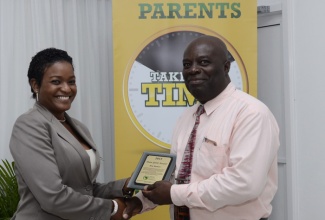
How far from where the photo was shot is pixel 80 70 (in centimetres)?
397

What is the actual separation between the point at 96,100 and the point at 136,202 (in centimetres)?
160

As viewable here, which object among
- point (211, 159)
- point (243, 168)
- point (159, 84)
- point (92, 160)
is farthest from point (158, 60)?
point (243, 168)

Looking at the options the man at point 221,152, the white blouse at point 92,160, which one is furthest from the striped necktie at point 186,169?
the white blouse at point 92,160

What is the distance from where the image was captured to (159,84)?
337cm

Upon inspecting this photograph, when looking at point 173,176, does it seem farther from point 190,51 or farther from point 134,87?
point 134,87

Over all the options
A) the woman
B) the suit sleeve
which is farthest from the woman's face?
the suit sleeve

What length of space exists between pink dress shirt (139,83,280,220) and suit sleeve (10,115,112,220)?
0.56 metres

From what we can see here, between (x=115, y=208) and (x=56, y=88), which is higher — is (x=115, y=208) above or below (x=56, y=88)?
below

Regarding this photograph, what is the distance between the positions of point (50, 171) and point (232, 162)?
0.88m

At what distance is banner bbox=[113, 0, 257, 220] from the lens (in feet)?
10.9

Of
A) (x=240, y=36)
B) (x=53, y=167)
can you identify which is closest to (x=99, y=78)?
(x=240, y=36)

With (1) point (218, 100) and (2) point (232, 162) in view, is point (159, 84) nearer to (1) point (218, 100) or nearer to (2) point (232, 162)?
(1) point (218, 100)

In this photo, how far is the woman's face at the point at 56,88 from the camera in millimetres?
2377

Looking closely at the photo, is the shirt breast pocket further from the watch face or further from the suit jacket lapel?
the watch face
